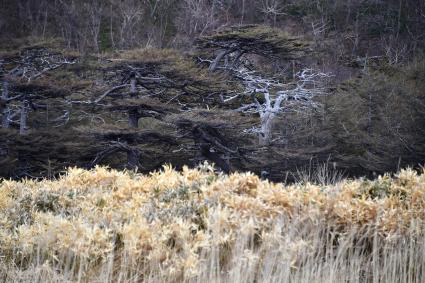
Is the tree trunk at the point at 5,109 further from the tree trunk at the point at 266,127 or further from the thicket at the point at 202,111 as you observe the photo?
the tree trunk at the point at 266,127

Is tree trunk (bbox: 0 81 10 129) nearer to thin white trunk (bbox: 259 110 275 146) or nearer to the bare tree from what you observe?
the bare tree

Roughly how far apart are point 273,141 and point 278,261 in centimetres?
1486

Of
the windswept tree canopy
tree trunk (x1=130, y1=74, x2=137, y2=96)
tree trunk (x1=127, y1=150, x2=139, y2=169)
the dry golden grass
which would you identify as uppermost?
the windswept tree canopy

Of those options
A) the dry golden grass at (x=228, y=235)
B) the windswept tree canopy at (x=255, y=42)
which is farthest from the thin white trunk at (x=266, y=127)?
the dry golden grass at (x=228, y=235)

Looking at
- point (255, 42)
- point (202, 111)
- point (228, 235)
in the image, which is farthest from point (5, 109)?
point (228, 235)

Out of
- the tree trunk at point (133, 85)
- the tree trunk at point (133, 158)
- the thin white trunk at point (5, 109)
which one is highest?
the tree trunk at point (133, 85)

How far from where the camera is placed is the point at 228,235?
2.50 meters

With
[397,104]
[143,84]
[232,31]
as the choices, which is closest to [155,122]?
[143,84]

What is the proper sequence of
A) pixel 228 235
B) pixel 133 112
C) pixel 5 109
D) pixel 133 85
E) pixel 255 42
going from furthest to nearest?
pixel 255 42
pixel 5 109
pixel 133 85
pixel 133 112
pixel 228 235

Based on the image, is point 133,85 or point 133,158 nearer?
point 133,158

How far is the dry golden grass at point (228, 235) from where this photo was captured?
2473 mm

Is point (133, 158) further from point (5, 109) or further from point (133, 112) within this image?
point (5, 109)

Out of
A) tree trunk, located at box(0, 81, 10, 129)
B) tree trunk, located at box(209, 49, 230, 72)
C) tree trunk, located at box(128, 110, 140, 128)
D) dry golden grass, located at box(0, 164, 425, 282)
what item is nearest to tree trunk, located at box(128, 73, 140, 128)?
tree trunk, located at box(128, 110, 140, 128)

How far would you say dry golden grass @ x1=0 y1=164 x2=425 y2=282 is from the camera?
2473mm
